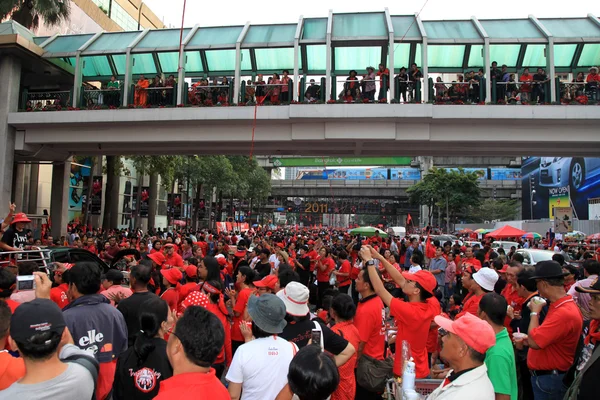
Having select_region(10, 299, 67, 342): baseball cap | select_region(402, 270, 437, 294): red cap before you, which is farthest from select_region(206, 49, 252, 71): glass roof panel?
select_region(10, 299, 67, 342): baseball cap

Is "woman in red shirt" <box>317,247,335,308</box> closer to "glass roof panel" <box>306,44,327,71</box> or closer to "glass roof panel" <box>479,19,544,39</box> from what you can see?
→ "glass roof panel" <box>306,44,327,71</box>

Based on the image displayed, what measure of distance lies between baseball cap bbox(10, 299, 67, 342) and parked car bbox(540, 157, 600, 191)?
147ft

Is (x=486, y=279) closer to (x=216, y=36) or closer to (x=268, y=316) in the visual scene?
(x=268, y=316)

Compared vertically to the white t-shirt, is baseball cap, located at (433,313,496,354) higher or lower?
higher

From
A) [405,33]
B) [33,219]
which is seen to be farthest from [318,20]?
[33,219]

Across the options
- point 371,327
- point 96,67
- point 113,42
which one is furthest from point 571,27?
point 96,67

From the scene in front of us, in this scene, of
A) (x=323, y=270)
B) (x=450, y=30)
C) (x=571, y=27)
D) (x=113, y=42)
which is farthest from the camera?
(x=113, y=42)

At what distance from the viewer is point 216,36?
18.9 metres

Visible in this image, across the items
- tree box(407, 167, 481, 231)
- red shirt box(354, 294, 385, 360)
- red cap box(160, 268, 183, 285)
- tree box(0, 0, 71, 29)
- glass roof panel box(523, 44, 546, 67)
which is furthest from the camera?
tree box(407, 167, 481, 231)

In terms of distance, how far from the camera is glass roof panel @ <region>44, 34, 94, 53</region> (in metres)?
19.8

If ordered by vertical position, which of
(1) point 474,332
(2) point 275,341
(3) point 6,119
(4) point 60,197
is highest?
(3) point 6,119

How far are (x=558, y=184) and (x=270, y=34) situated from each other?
40.8 meters

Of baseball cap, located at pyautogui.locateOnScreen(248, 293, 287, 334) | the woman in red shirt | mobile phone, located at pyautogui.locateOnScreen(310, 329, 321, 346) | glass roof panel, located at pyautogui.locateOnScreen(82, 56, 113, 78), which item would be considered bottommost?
the woman in red shirt

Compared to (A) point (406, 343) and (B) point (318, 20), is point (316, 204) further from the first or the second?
(A) point (406, 343)
